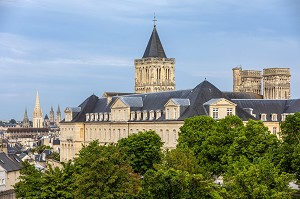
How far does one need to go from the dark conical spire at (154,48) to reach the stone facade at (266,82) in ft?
51.5

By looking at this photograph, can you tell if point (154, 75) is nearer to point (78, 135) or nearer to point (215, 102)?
point (78, 135)

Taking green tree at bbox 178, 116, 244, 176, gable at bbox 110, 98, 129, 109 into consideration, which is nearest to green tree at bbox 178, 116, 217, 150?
green tree at bbox 178, 116, 244, 176

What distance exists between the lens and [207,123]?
262 feet

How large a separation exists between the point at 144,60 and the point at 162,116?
55201 mm

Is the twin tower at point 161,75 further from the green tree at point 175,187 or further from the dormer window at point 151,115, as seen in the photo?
Result: the green tree at point 175,187

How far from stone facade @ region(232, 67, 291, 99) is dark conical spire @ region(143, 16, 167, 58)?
1569 centimetres

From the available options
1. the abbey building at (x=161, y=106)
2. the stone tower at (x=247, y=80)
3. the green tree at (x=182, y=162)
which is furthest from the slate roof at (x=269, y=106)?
the green tree at (x=182, y=162)

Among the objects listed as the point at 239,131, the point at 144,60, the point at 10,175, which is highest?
the point at 144,60

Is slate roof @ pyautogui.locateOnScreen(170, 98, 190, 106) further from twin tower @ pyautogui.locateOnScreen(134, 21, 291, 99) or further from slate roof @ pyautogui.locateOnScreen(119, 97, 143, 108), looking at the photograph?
twin tower @ pyautogui.locateOnScreen(134, 21, 291, 99)

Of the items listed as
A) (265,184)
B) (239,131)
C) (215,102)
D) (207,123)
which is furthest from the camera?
(215,102)

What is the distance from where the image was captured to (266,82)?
149375mm

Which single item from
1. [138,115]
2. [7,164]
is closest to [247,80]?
[138,115]

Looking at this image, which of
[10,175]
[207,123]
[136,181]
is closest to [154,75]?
→ [10,175]

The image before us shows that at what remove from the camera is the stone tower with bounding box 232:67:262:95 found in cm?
15238
